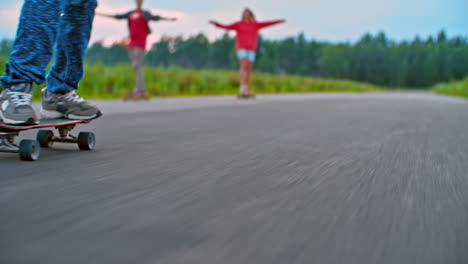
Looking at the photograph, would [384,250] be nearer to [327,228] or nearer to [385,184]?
[327,228]

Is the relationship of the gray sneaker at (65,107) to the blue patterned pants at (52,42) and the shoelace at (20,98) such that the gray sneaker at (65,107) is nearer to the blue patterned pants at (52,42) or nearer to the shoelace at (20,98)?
the blue patterned pants at (52,42)

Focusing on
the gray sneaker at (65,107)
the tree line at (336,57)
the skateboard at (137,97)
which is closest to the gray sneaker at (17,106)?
the gray sneaker at (65,107)

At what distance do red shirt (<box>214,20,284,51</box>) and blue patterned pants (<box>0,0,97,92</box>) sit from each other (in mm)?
9284

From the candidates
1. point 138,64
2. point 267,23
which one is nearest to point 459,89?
point 267,23

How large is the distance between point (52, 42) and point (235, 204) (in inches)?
71.3

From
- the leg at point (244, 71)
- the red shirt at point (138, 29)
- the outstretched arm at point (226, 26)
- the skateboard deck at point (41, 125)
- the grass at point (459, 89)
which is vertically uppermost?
the outstretched arm at point (226, 26)

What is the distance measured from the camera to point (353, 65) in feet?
417

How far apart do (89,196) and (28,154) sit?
93 cm

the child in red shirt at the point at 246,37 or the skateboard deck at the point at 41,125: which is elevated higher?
the child in red shirt at the point at 246,37

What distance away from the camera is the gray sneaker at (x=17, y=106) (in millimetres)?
2709

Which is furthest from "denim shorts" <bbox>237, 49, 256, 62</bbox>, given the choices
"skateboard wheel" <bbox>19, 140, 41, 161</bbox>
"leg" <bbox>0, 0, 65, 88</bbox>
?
"skateboard wheel" <bbox>19, 140, 41, 161</bbox>

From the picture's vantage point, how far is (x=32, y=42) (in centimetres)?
298

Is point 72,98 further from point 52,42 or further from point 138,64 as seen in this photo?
point 138,64

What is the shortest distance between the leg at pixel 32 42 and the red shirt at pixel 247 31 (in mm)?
9585
